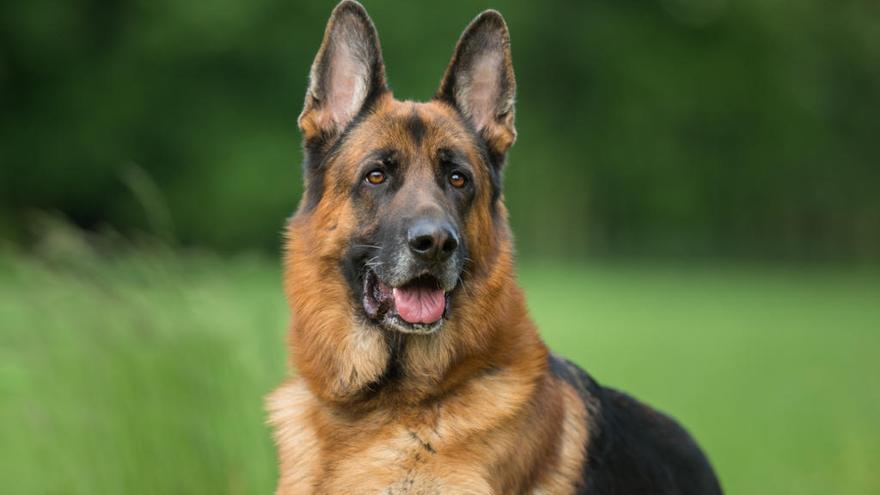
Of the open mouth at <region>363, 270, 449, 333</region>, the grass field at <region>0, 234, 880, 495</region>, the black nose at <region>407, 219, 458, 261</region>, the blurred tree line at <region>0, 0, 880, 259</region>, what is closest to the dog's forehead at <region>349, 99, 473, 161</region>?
the black nose at <region>407, 219, 458, 261</region>

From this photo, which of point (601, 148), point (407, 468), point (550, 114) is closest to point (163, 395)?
point (407, 468)

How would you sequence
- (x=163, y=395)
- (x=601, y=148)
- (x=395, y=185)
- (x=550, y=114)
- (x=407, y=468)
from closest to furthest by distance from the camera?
1. (x=407, y=468)
2. (x=395, y=185)
3. (x=163, y=395)
4. (x=601, y=148)
5. (x=550, y=114)

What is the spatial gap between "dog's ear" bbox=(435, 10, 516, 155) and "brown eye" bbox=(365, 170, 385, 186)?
0.52 metres

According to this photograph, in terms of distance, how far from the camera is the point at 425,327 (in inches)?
169

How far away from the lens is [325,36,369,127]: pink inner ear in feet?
15.6

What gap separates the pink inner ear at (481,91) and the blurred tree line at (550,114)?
918 inches

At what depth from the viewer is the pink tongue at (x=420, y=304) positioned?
4332 millimetres

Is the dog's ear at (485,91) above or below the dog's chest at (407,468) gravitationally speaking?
above

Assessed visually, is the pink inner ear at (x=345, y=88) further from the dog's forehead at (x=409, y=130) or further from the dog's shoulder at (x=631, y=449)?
the dog's shoulder at (x=631, y=449)

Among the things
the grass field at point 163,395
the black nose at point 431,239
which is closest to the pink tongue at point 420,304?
the black nose at point 431,239

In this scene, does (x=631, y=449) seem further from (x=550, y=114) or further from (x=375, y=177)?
(x=550, y=114)

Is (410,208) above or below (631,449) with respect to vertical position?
above

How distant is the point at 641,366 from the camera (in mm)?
13453

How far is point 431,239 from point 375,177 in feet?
1.47
